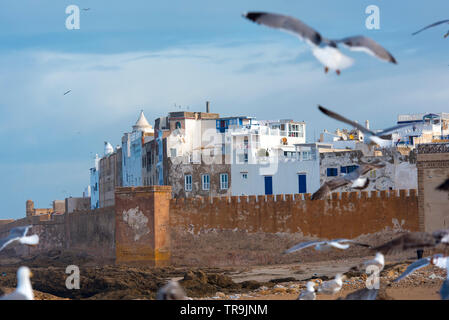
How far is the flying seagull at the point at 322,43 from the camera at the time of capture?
13.3 metres

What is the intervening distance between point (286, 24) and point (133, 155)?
49.1 m

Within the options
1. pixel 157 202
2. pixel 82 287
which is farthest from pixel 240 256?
pixel 82 287

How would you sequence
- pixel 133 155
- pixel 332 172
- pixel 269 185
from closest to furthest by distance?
pixel 332 172 → pixel 269 185 → pixel 133 155

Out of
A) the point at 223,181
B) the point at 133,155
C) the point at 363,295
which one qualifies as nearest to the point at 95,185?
the point at 133,155

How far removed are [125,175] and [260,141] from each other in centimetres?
1432

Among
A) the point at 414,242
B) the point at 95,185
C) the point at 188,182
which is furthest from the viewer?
the point at 95,185

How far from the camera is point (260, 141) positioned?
2084 inches

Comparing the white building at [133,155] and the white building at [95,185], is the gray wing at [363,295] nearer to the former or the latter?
the white building at [133,155]

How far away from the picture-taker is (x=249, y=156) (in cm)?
5091

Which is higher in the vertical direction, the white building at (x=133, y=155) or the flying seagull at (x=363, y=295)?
the white building at (x=133, y=155)

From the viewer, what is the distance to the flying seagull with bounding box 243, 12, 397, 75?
13297mm

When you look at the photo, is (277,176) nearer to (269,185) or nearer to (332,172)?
(269,185)

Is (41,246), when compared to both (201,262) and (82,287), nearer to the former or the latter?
(201,262)

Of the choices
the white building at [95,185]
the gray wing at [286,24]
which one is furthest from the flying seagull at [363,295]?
the white building at [95,185]
